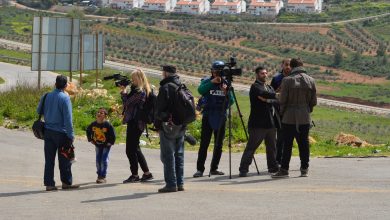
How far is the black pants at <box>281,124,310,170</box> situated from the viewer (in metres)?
13.0

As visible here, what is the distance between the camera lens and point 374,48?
4879 inches

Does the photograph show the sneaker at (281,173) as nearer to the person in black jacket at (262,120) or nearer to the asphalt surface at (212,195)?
the asphalt surface at (212,195)

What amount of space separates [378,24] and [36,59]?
123657mm

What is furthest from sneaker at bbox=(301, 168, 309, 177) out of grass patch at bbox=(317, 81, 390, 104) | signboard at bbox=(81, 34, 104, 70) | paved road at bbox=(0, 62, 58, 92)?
grass patch at bbox=(317, 81, 390, 104)

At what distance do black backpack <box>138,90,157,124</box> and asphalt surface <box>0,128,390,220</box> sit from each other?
1.03 m

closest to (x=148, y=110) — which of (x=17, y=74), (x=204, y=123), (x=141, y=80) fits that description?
(x=141, y=80)

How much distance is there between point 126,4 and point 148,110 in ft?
567

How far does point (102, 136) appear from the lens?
1294cm

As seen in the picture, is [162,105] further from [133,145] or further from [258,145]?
[258,145]

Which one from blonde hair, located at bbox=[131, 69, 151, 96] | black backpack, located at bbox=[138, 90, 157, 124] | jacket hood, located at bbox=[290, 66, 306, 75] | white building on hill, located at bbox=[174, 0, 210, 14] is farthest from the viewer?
white building on hill, located at bbox=[174, 0, 210, 14]

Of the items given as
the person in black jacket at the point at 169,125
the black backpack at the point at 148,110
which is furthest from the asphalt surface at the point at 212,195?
the black backpack at the point at 148,110

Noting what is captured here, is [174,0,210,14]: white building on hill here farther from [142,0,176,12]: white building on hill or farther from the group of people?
the group of people

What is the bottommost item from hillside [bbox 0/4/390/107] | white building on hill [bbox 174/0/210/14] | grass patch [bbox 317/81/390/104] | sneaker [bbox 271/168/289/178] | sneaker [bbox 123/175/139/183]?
grass patch [bbox 317/81/390/104]

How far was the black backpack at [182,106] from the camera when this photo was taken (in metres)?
11.3
